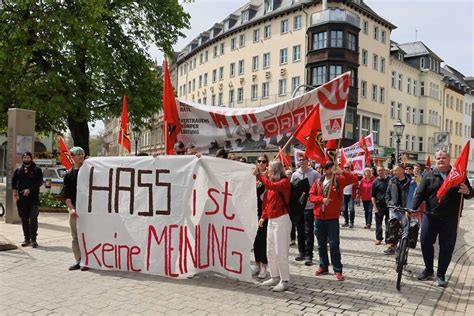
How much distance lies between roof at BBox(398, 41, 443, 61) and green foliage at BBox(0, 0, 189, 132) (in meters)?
38.6

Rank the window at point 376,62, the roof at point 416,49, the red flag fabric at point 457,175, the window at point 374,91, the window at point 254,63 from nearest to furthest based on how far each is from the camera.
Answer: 1. the red flag fabric at point 457,175
2. the window at point 374,91
3. the window at point 376,62
4. the window at point 254,63
5. the roof at point 416,49

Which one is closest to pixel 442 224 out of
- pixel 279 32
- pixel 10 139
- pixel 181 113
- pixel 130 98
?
pixel 181 113

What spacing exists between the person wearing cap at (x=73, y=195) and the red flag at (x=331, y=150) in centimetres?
407

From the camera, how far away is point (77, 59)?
1925cm

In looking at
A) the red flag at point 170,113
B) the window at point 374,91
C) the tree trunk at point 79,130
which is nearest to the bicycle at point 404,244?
the red flag at point 170,113

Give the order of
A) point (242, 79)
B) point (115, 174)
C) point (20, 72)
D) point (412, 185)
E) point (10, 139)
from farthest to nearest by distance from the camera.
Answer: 1. point (242, 79)
2. point (20, 72)
3. point (10, 139)
4. point (412, 185)
5. point (115, 174)

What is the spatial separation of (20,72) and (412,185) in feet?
52.3

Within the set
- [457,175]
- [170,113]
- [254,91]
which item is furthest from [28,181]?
[254,91]

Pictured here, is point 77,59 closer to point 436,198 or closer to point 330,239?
point 330,239

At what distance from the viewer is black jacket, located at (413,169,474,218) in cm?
675

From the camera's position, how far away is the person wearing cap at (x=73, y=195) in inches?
285

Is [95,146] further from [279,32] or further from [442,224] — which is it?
[442,224]

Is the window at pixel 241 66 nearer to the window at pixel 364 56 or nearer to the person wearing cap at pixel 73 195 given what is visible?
the window at pixel 364 56

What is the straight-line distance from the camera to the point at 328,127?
7.38 m
